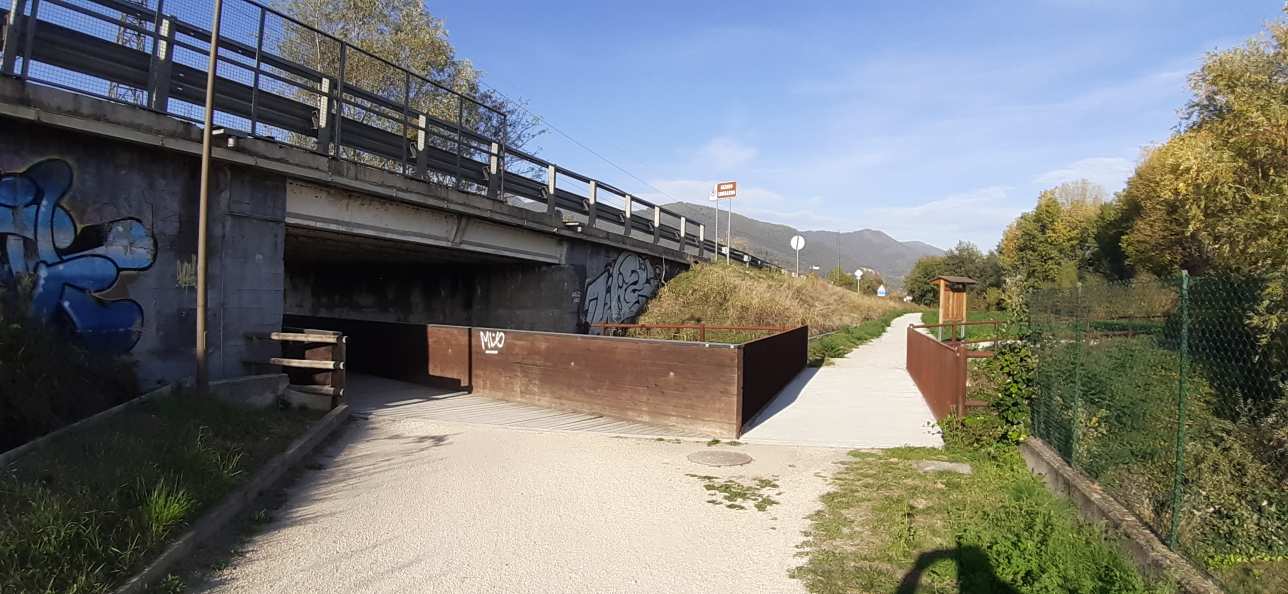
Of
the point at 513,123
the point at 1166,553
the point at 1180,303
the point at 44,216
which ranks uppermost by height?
the point at 513,123

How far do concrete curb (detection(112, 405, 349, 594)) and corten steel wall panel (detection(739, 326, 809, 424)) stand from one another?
550 cm

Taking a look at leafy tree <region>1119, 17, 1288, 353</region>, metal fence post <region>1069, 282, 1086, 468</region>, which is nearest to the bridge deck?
metal fence post <region>1069, 282, 1086, 468</region>

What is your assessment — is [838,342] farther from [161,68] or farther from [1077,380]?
[161,68]

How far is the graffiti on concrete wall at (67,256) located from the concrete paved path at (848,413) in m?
8.04

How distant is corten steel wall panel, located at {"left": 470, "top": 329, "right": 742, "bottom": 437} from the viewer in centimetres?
987

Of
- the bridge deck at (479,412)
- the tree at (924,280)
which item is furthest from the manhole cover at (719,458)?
the tree at (924,280)

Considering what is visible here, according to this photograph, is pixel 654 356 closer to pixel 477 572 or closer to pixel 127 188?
pixel 477 572

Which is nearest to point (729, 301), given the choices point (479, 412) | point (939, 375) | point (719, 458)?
point (939, 375)

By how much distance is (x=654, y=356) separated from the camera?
10.5 m

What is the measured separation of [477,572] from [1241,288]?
5516mm

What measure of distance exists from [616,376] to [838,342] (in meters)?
16.4

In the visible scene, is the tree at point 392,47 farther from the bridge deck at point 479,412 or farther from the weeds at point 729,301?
the bridge deck at point 479,412

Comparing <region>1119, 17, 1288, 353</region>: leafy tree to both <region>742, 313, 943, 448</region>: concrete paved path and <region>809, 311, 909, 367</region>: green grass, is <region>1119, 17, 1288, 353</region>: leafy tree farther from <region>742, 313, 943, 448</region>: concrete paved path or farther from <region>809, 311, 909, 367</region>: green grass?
<region>809, 311, 909, 367</region>: green grass

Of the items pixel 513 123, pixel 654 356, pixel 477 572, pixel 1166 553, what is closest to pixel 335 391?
pixel 654 356
